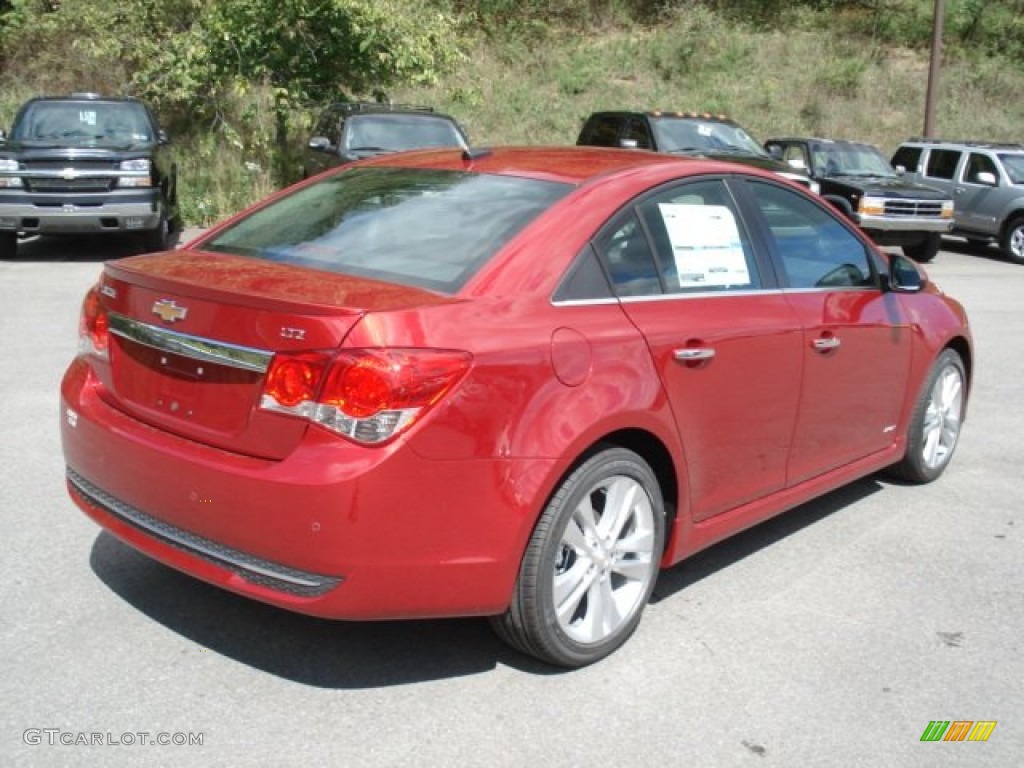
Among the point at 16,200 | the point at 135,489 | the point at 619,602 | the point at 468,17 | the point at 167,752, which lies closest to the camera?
the point at 167,752

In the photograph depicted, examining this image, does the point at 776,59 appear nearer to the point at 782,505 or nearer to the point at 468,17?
the point at 468,17

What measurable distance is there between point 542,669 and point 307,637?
2.65 feet

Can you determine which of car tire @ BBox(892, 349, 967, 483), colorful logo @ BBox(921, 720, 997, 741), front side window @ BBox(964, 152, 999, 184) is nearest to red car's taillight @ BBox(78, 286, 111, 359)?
colorful logo @ BBox(921, 720, 997, 741)

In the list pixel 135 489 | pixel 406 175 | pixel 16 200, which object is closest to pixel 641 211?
pixel 406 175

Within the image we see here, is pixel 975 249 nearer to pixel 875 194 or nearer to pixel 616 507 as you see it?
pixel 875 194

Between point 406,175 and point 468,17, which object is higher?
point 468,17

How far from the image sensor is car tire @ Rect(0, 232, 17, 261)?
13156 millimetres

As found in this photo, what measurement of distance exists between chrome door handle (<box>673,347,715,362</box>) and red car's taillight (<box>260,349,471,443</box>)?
101cm

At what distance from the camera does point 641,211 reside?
400 cm

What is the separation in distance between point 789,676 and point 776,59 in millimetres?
30006

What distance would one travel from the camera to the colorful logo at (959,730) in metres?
3.36

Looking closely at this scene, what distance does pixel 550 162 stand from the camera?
4.31 meters

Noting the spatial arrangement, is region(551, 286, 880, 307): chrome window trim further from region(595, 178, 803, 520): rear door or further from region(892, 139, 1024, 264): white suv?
region(892, 139, 1024, 264): white suv

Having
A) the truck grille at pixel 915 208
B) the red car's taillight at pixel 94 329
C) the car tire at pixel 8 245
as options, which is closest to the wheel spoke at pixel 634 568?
the red car's taillight at pixel 94 329
